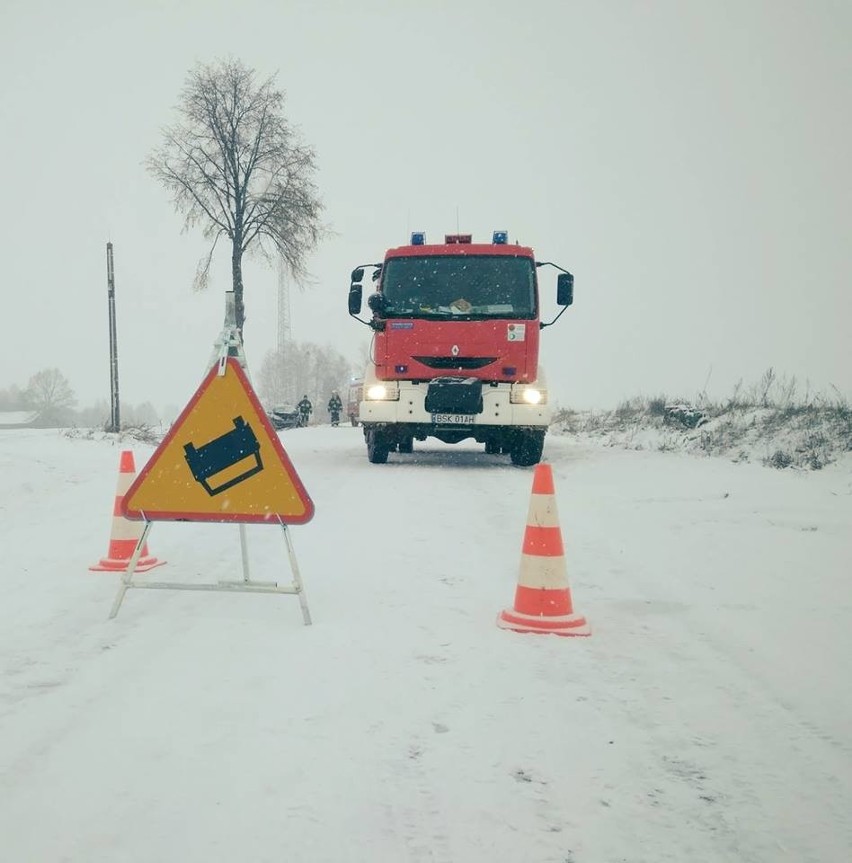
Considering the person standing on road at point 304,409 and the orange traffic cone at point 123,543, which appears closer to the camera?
the orange traffic cone at point 123,543

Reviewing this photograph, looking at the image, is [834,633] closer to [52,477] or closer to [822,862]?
[822,862]

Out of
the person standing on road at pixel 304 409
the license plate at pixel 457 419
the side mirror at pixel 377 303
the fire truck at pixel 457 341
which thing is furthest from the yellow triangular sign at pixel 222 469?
the person standing on road at pixel 304 409

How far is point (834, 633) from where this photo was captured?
389 cm

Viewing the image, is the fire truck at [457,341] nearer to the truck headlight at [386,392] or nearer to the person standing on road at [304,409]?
the truck headlight at [386,392]

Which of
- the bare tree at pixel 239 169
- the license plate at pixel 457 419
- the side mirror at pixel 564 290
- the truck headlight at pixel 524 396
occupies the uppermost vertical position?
the bare tree at pixel 239 169

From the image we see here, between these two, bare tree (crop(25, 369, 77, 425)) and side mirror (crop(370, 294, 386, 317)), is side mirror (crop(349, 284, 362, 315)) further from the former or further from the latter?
bare tree (crop(25, 369, 77, 425))

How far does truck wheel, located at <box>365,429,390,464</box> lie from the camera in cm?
1269

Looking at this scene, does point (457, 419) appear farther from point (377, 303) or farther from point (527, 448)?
point (377, 303)

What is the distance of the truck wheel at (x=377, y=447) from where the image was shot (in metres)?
12.7

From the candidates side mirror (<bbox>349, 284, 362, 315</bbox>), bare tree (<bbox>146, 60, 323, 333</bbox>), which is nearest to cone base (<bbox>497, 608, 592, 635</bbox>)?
side mirror (<bbox>349, 284, 362, 315</bbox>)

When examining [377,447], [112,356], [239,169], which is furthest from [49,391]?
[377,447]

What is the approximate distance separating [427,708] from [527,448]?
31.6 feet

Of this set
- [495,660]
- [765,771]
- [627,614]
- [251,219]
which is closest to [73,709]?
[495,660]

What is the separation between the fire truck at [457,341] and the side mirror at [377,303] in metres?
0.01
